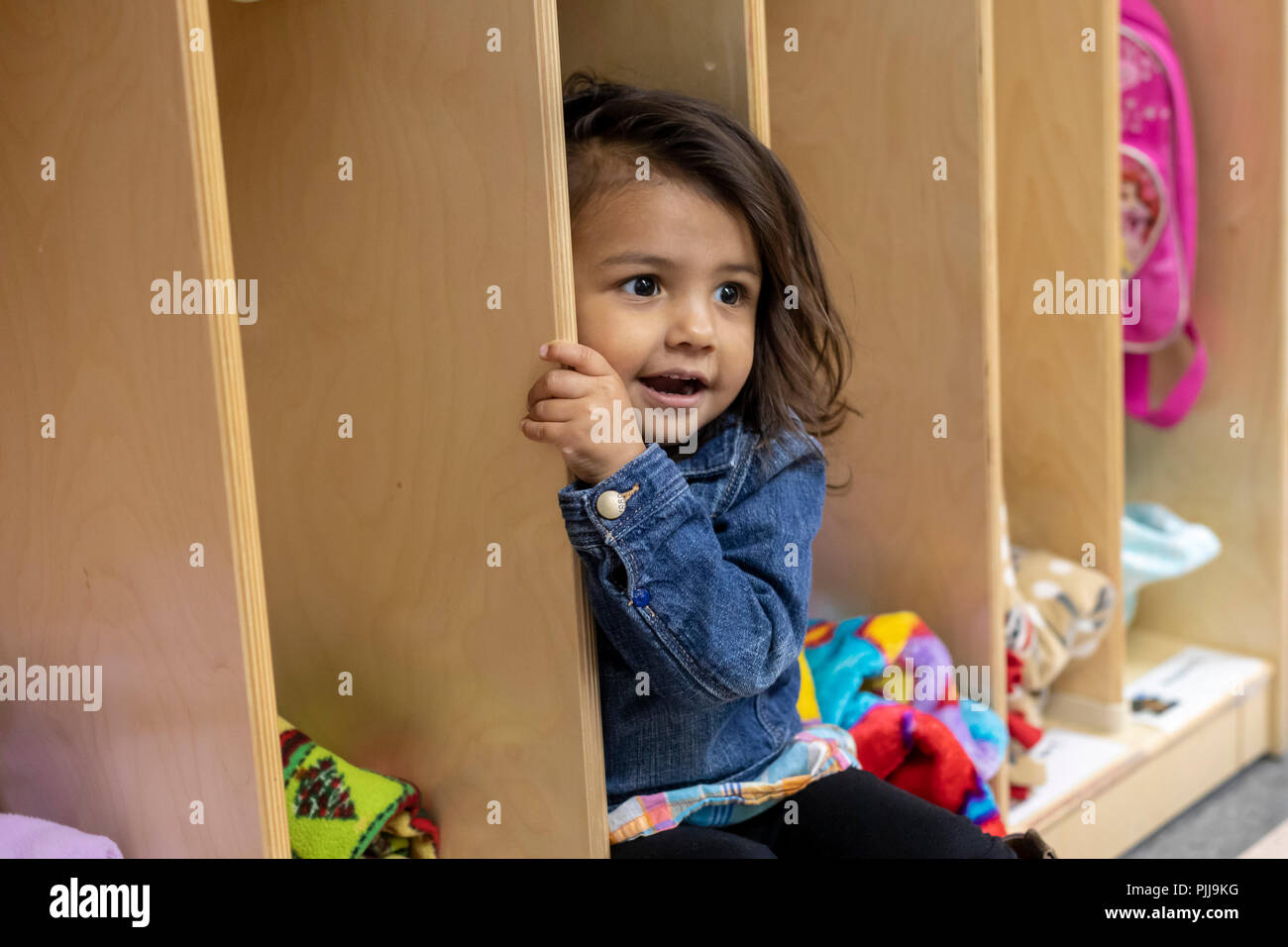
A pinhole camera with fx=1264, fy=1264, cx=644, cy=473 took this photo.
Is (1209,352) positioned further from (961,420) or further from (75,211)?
(75,211)

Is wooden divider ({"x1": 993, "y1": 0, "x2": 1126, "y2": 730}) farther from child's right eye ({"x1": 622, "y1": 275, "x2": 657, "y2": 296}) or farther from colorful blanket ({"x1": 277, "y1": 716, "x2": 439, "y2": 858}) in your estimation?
colorful blanket ({"x1": 277, "y1": 716, "x2": 439, "y2": 858})

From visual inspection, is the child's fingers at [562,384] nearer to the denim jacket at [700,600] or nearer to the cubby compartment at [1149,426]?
the denim jacket at [700,600]

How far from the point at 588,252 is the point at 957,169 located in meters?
0.52

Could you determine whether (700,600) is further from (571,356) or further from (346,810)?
(346,810)

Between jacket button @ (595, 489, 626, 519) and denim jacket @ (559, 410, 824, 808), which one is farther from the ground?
jacket button @ (595, 489, 626, 519)

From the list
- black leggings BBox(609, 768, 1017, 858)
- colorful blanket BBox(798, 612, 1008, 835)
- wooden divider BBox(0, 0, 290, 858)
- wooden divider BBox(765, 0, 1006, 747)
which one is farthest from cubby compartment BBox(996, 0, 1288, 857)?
wooden divider BBox(0, 0, 290, 858)

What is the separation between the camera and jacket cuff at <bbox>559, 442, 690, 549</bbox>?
2.83 feet

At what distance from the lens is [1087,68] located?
1511mm

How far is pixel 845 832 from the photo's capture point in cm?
105

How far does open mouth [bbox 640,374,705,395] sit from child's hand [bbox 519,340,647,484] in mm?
133

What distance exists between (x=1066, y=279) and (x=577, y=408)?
37.4 inches

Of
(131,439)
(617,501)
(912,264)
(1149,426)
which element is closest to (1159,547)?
(1149,426)
